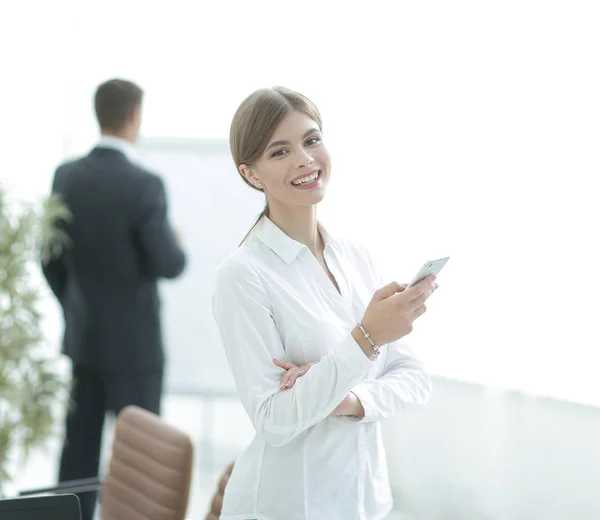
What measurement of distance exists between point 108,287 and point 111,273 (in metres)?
0.06

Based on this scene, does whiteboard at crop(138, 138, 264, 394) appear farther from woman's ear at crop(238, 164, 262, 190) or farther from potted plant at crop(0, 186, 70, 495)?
woman's ear at crop(238, 164, 262, 190)

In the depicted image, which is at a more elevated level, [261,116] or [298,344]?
[261,116]

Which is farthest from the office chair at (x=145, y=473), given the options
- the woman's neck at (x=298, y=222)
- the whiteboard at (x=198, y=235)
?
the whiteboard at (x=198, y=235)

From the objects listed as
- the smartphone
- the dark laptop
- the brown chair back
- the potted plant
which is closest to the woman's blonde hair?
the smartphone

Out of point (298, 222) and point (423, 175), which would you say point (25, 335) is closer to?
point (423, 175)

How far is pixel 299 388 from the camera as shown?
153 centimetres

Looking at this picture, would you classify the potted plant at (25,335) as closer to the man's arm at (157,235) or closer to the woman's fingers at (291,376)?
the man's arm at (157,235)

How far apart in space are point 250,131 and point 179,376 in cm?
218

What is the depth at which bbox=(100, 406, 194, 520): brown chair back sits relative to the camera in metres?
2.35

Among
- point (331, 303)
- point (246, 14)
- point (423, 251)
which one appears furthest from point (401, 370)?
point (246, 14)

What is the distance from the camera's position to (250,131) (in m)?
1.68

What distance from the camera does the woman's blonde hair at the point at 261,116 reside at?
167 cm

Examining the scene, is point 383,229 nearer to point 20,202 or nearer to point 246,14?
point 246,14

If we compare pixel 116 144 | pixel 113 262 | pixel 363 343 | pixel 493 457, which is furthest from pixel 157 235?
pixel 363 343
